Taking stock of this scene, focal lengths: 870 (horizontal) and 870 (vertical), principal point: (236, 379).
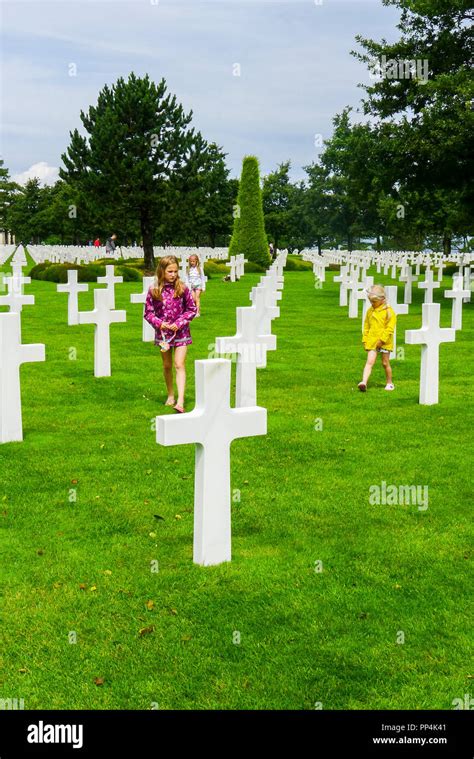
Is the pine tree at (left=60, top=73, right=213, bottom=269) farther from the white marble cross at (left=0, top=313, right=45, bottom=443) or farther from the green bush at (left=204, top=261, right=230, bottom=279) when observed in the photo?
the white marble cross at (left=0, top=313, right=45, bottom=443)

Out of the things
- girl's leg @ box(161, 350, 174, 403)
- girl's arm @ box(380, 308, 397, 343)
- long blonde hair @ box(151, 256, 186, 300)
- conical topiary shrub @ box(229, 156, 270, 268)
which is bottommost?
A: girl's leg @ box(161, 350, 174, 403)

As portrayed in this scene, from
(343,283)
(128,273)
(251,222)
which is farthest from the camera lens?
(251,222)

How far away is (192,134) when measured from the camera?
1614 inches

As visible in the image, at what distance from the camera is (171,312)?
964 cm

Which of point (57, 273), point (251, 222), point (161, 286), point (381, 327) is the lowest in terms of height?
point (381, 327)

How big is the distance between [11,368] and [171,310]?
2209 millimetres

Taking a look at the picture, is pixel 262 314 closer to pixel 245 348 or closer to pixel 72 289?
pixel 245 348

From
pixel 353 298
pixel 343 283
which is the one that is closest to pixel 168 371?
pixel 353 298

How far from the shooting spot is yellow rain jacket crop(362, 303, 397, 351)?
36.6 ft

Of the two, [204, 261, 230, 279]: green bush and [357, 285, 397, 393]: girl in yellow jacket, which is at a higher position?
[204, 261, 230, 279]: green bush

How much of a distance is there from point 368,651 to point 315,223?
287 ft

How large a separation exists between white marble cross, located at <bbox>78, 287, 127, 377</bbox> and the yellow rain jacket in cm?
330

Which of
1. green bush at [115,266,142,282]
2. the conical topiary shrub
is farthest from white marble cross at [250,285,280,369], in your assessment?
the conical topiary shrub

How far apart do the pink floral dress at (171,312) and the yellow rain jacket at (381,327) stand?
103 inches
